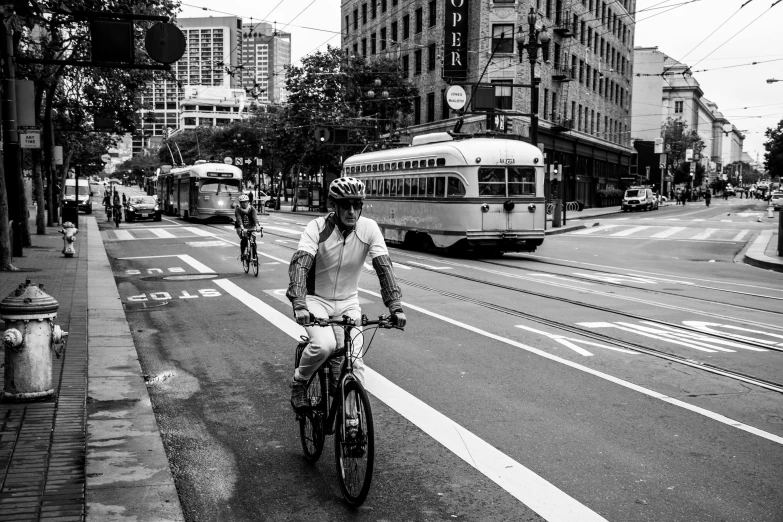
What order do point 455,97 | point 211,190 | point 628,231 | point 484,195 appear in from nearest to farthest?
point 484,195
point 628,231
point 455,97
point 211,190

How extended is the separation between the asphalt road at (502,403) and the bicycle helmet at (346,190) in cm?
184

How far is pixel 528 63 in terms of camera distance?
49.6m

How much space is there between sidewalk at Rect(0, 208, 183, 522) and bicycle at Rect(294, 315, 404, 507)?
3.19 ft

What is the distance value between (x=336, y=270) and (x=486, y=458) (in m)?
1.70

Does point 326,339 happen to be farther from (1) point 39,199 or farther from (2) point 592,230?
(2) point 592,230

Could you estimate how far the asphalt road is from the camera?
4.94 m

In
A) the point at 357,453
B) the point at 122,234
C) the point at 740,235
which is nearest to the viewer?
the point at 357,453

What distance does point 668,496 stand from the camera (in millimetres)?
4930

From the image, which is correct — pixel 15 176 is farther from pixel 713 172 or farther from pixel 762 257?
pixel 713 172

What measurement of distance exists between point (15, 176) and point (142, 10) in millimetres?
5379

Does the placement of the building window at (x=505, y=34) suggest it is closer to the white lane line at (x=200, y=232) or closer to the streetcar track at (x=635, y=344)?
the white lane line at (x=200, y=232)

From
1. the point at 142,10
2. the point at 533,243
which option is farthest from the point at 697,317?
the point at 142,10

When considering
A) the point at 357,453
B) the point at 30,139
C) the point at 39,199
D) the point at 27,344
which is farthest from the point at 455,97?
the point at 357,453

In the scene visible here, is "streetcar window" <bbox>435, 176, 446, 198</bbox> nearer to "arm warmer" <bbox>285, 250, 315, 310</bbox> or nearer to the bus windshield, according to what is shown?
"arm warmer" <bbox>285, 250, 315, 310</bbox>
